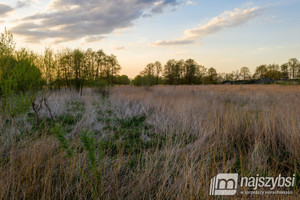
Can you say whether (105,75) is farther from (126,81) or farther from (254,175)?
(254,175)

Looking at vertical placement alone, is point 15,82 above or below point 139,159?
above

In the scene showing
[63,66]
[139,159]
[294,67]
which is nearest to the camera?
[139,159]

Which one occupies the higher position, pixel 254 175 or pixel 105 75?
pixel 105 75

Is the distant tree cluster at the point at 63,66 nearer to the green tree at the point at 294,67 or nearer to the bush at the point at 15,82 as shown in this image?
the bush at the point at 15,82

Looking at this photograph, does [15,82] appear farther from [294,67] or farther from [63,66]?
[294,67]

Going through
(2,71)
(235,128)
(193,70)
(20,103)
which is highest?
(193,70)

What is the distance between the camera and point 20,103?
4215mm

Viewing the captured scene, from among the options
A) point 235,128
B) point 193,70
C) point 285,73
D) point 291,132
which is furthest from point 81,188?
point 285,73

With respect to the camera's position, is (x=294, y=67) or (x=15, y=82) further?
(x=294, y=67)

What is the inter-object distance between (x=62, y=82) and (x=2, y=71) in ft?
33.0

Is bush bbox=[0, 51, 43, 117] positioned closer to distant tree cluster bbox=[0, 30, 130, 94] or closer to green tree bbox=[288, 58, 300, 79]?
distant tree cluster bbox=[0, 30, 130, 94]

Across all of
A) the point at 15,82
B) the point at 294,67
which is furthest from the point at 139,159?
the point at 294,67

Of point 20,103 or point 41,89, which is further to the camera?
point 41,89

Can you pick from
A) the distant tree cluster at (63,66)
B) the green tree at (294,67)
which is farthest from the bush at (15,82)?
the green tree at (294,67)
